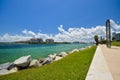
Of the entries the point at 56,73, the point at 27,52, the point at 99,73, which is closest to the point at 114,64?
the point at 99,73

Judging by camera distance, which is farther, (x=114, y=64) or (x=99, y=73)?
(x=114, y=64)

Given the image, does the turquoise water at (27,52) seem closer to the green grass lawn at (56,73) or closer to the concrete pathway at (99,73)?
the green grass lawn at (56,73)

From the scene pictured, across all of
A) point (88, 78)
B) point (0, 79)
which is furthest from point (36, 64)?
point (88, 78)

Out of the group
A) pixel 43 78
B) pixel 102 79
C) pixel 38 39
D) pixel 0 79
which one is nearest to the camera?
pixel 102 79

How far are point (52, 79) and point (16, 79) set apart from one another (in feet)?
6.51

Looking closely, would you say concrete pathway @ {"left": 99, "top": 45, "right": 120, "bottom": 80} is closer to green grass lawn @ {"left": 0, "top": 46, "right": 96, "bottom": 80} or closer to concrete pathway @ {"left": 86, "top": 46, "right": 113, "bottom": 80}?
concrete pathway @ {"left": 86, "top": 46, "right": 113, "bottom": 80}

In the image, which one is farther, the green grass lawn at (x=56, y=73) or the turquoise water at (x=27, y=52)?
the turquoise water at (x=27, y=52)

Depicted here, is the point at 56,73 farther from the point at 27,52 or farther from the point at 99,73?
the point at 27,52

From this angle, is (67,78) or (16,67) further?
(16,67)

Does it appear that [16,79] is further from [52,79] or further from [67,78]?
[67,78]

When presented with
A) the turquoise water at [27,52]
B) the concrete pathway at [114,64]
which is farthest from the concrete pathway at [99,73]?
the turquoise water at [27,52]

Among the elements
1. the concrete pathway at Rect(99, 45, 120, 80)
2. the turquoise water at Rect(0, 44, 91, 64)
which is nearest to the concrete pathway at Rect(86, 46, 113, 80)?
the concrete pathway at Rect(99, 45, 120, 80)

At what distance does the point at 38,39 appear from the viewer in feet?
650

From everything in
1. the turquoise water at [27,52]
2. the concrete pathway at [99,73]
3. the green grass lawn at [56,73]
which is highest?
the concrete pathway at [99,73]
